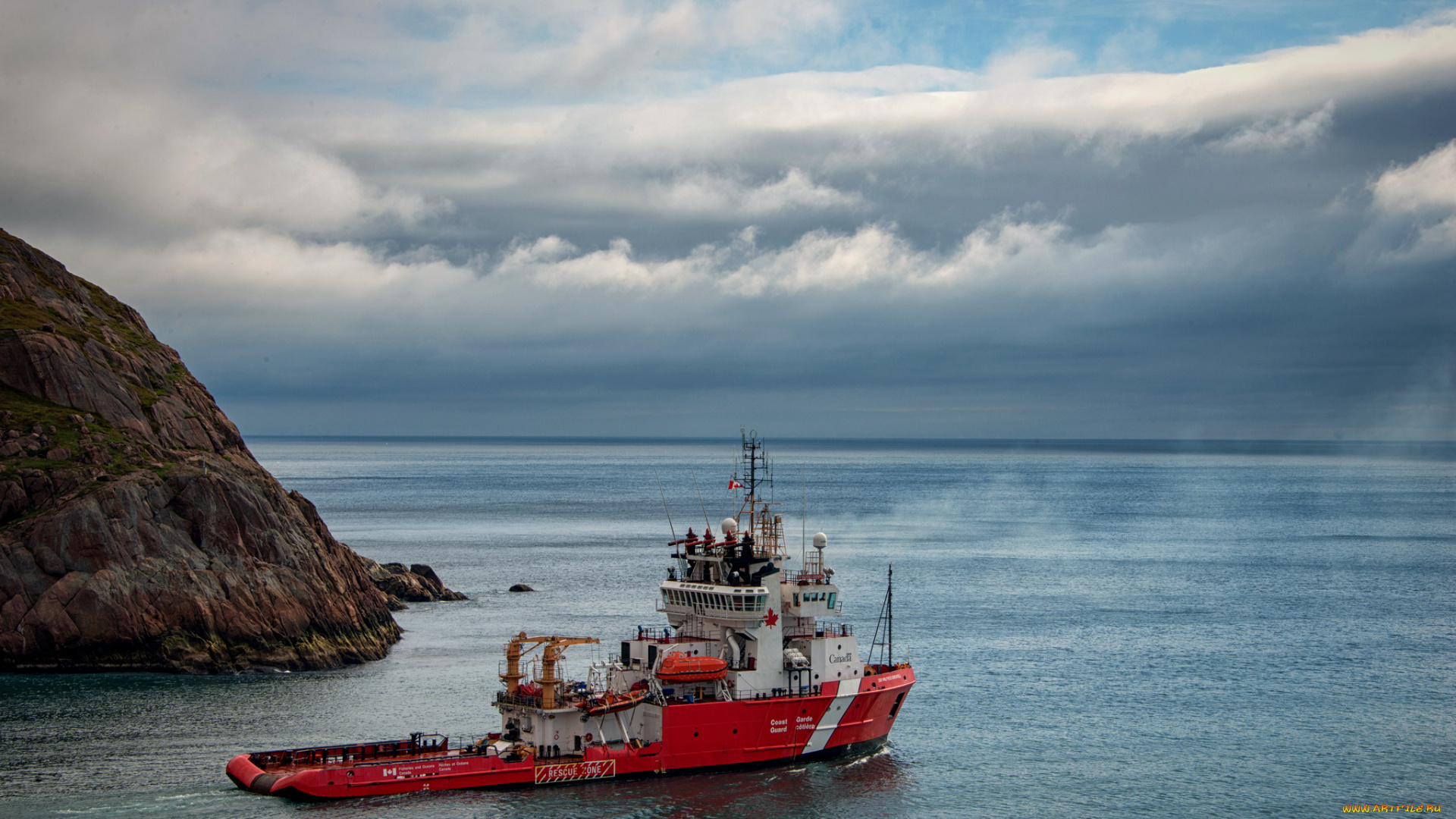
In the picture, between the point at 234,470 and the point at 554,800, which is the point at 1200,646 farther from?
the point at 234,470

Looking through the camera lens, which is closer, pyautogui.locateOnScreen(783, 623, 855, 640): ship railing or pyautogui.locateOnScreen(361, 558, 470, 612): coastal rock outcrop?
pyautogui.locateOnScreen(783, 623, 855, 640): ship railing

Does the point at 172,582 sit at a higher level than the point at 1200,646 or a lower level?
higher

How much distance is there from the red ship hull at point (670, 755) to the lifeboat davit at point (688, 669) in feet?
3.00

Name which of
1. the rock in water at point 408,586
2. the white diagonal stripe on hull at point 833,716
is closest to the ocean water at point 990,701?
the white diagonal stripe on hull at point 833,716

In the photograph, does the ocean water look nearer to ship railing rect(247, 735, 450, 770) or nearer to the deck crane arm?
ship railing rect(247, 735, 450, 770)

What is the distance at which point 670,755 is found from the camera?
130ft

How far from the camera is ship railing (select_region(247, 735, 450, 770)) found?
3791 cm

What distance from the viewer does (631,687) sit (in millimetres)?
41219

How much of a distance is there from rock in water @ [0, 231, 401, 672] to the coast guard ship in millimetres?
18441

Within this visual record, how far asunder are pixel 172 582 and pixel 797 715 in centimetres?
3374

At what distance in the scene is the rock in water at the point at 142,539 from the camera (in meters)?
56.3

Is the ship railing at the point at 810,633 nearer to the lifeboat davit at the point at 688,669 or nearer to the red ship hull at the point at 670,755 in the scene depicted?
the red ship hull at the point at 670,755

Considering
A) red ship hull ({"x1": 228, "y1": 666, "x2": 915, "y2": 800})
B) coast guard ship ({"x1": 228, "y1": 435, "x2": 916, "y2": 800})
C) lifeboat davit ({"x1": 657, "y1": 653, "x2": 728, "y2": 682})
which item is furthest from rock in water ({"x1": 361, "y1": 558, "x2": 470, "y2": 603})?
lifeboat davit ({"x1": 657, "y1": 653, "x2": 728, "y2": 682})

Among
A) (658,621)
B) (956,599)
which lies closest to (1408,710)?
(956,599)
